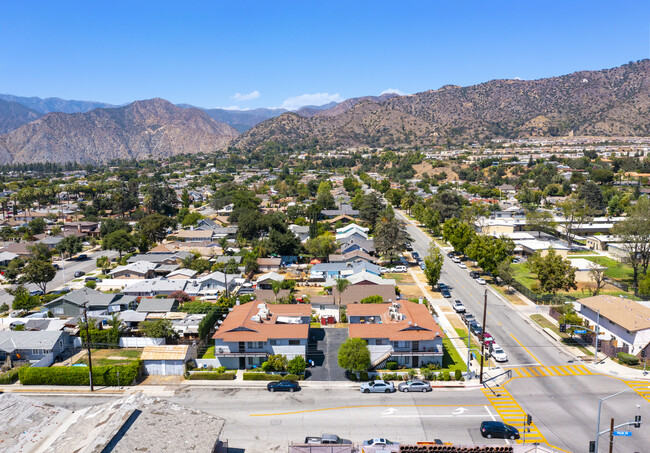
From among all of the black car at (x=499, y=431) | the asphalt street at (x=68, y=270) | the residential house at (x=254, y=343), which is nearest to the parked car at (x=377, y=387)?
the residential house at (x=254, y=343)

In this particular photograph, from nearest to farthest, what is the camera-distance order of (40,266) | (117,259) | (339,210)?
1. (40,266)
2. (117,259)
3. (339,210)

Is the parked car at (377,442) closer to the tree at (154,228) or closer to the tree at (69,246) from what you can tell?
the tree at (154,228)

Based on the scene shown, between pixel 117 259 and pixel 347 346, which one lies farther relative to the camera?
pixel 117 259

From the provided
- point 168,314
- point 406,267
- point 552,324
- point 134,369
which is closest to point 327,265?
A: point 406,267

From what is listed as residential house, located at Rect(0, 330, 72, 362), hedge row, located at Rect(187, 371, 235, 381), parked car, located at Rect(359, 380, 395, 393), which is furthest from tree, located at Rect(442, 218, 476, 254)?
residential house, located at Rect(0, 330, 72, 362)

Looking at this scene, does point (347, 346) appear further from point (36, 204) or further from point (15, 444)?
point (36, 204)

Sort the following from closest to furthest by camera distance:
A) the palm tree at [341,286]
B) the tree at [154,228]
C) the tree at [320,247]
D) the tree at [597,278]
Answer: the palm tree at [341,286], the tree at [597,278], the tree at [320,247], the tree at [154,228]
